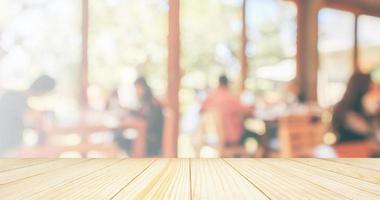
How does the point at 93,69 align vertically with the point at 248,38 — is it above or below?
below

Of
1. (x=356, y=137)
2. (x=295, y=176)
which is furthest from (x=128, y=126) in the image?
(x=295, y=176)

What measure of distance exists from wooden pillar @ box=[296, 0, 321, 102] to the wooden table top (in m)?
6.25

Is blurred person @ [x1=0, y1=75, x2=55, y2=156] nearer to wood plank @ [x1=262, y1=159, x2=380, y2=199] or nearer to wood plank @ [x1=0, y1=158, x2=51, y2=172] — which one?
wood plank @ [x1=0, y1=158, x2=51, y2=172]

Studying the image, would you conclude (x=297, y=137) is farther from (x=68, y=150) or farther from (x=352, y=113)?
(x=68, y=150)

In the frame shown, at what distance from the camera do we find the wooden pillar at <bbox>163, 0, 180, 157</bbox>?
5.67m

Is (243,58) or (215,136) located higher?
(243,58)

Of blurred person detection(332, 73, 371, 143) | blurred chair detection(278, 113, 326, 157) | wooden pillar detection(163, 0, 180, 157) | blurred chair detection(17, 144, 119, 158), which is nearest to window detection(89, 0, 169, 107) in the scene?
wooden pillar detection(163, 0, 180, 157)

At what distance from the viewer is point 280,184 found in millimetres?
961

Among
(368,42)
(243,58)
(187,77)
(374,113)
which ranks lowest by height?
(374,113)

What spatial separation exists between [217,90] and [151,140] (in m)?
0.98

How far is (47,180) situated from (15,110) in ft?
10.9

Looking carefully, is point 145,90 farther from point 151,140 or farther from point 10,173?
point 10,173

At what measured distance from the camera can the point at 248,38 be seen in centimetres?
682

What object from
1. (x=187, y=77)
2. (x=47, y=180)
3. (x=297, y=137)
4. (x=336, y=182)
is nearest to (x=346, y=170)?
(x=336, y=182)
